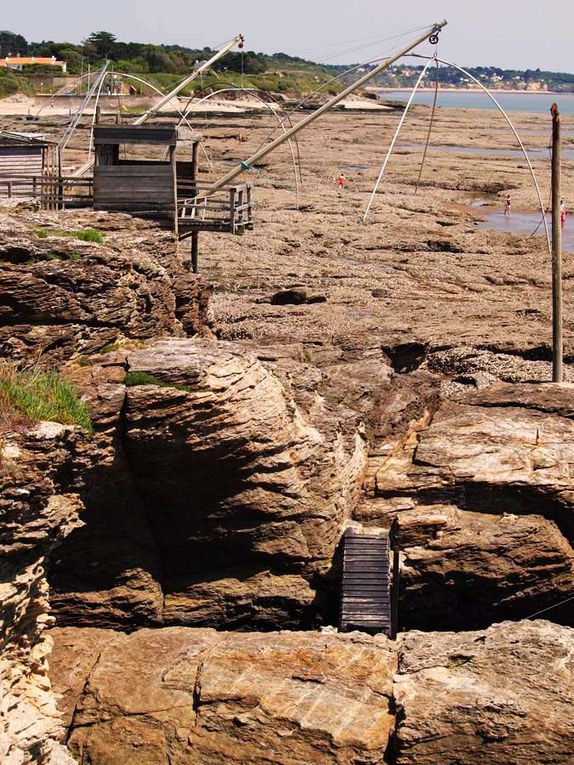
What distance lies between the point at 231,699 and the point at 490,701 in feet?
12.3

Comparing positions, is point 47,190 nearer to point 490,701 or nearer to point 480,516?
point 480,516

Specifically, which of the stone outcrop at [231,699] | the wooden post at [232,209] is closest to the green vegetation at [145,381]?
the stone outcrop at [231,699]

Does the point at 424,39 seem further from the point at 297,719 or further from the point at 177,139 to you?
the point at 297,719

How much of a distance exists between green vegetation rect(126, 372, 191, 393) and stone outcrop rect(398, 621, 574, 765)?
573 cm

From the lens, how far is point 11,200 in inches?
1099

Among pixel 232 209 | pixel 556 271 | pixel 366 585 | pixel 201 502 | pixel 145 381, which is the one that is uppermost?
pixel 232 209

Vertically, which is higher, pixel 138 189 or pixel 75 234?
pixel 138 189

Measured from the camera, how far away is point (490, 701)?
1585cm

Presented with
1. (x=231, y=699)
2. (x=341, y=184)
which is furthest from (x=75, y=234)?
(x=341, y=184)

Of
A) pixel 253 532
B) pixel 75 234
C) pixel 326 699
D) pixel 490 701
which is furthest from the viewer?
pixel 75 234

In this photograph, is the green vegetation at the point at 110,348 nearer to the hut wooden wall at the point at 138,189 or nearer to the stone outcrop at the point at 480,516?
the stone outcrop at the point at 480,516

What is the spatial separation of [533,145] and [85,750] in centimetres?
10437

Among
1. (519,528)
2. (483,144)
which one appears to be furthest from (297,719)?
(483,144)

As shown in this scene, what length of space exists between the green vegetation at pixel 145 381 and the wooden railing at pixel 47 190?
1205 centimetres
